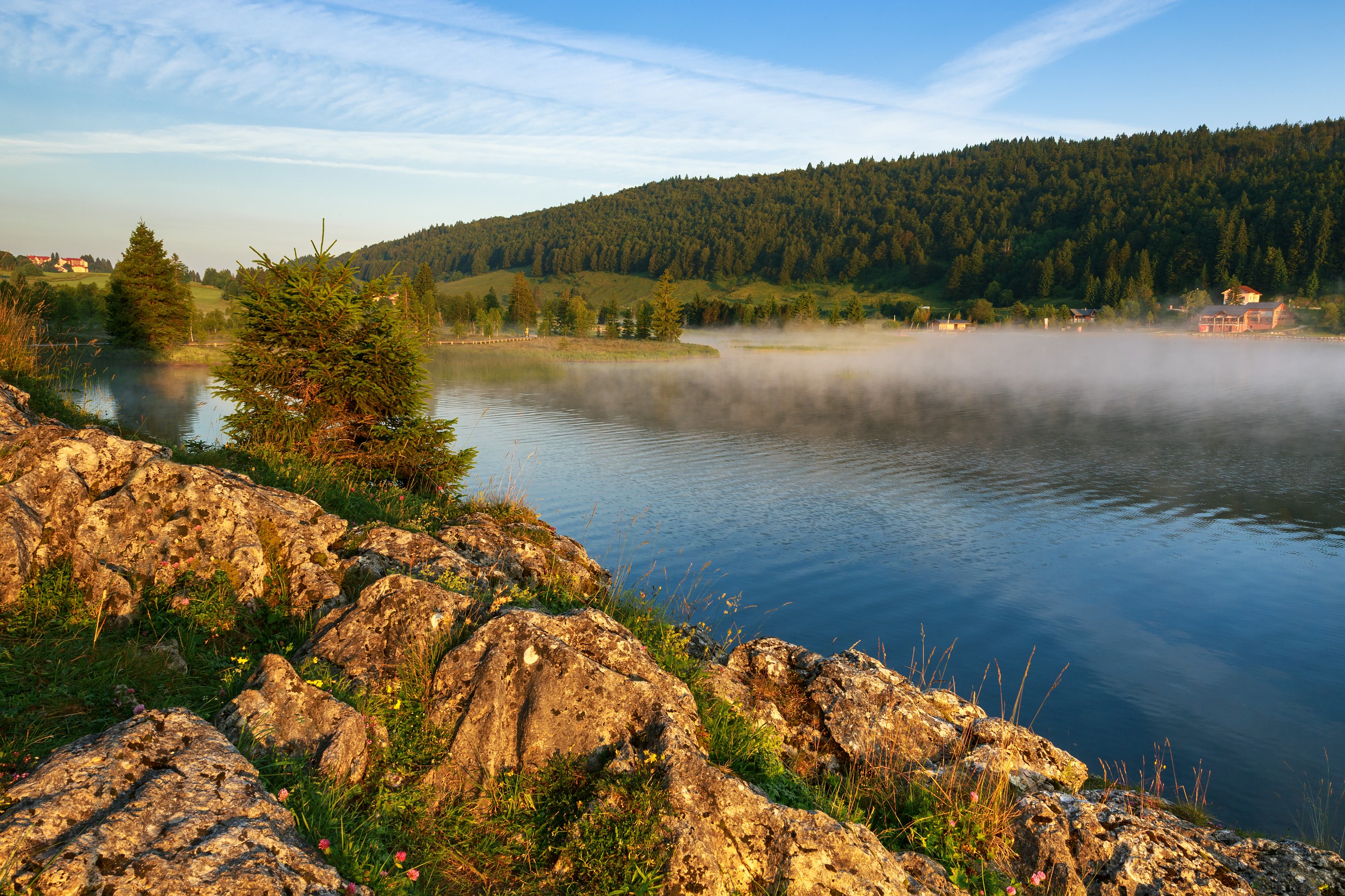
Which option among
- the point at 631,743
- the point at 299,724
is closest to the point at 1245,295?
the point at 631,743

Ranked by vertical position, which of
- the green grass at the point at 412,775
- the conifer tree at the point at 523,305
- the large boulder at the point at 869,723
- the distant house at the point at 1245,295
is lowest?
the large boulder at the point at 869,723

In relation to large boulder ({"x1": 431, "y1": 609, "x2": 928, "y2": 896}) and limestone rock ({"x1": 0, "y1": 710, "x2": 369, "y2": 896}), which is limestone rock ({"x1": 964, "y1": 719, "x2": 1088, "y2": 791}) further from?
limestone rock ({"x1": 0, "y1": 710, "x2": 369, "y2": 896})

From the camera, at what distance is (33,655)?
4766 millimetres

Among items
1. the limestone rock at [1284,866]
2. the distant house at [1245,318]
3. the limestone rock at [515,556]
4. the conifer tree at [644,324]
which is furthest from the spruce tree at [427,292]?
the distant house at [1245,318]

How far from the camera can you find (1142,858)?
521 cm

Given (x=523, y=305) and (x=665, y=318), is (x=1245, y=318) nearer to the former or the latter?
(x=665, y=318)

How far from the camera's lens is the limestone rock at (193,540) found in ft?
19.4

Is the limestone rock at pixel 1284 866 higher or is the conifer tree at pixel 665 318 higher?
the conifer tree at pixel 665 318

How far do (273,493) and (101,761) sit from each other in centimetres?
418

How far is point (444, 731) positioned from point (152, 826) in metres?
1.83

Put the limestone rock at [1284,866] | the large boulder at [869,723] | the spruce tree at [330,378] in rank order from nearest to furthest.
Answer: the limestone rock at [1284,866] → the large boulder at [869,723] → the spruce tree at [330,378]

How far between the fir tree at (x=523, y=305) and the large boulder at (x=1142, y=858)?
5358 inches

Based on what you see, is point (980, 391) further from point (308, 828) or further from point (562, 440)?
point (308, 828)

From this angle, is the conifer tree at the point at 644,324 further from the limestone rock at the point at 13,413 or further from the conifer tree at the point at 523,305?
the limestone rock at the point at 13,413
